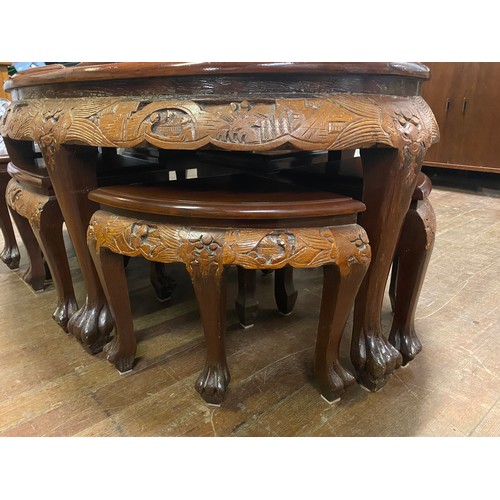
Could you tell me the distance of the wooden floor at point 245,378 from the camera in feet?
2.94

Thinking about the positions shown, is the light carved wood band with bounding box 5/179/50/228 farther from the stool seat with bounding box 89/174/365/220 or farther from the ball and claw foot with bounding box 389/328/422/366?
the ball and claw foot with bounding box 389/328/422/366

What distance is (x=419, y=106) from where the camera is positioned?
0.88 m

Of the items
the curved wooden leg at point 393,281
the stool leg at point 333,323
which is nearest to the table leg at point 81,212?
the stool leg at point 333,323

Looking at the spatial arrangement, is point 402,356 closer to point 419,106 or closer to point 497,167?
point 419,106

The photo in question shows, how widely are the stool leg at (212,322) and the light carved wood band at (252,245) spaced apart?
0.9 inches

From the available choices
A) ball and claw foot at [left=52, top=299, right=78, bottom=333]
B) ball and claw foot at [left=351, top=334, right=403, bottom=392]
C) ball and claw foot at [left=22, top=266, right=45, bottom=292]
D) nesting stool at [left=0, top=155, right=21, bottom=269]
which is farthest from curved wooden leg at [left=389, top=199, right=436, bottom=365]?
nesting stool at [left=0, top=155, right=21, bottom=269]

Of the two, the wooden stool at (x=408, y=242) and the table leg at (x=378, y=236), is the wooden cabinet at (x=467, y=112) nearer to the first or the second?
the wooden stool at (x=408, y=242)

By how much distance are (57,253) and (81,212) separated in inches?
9.7

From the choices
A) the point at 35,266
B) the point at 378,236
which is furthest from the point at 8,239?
the point at 378,236

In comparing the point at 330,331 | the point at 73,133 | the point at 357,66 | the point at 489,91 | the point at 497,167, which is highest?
the point at 357,66

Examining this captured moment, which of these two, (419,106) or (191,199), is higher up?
(419,106)

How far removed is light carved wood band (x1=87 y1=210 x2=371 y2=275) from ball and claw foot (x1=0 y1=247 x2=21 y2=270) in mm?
1140

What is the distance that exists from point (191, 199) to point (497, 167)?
2.90 m

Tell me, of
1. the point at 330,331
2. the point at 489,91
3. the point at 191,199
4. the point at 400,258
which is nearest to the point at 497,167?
the point at 489,91
